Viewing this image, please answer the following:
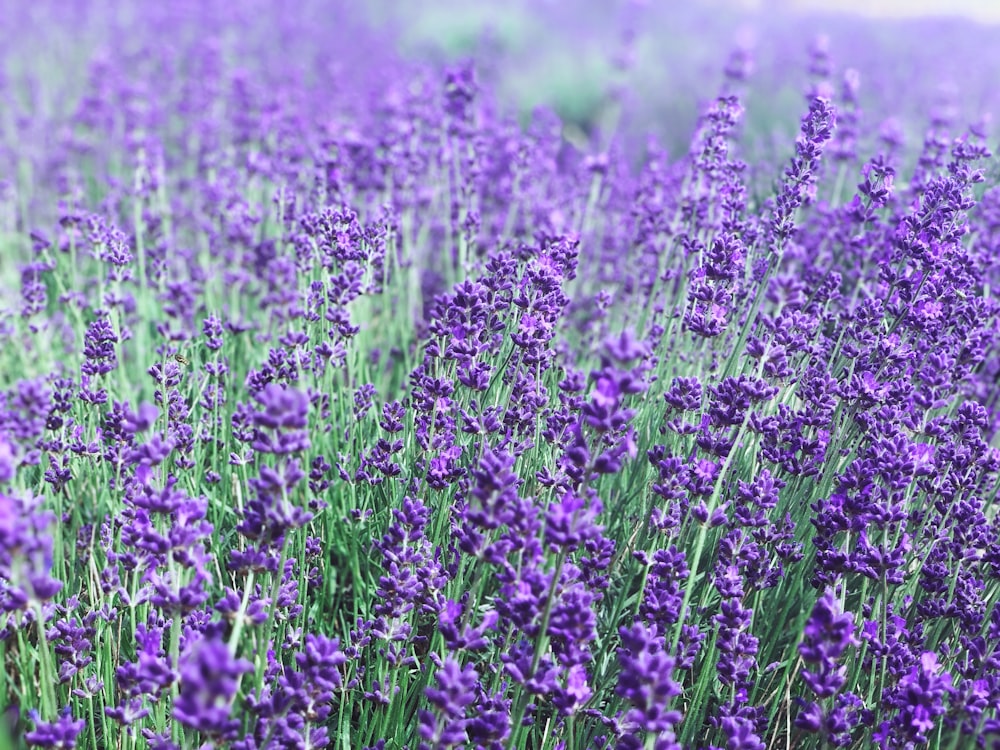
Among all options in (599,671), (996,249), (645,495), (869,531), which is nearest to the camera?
(599,671)

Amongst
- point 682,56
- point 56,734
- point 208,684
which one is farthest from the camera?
point 682,56

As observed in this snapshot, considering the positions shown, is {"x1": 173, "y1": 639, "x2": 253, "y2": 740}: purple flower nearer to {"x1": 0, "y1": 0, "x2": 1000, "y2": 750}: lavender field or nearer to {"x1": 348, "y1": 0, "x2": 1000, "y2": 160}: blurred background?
{"x1": 0, "y1": 0, "x2": 1000, "y2": 750}: lavender field

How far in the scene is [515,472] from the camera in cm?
247

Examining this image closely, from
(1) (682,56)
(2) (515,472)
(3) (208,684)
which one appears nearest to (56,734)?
(3) (208,684)

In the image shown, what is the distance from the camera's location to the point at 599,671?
231cm

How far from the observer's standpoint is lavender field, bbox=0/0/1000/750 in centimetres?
176

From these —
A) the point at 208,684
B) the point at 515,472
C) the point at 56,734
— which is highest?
the point at 208,684

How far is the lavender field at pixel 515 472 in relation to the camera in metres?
1.76

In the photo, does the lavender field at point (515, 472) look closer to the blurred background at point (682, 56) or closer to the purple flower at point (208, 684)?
the purple flower at point (208, 684)

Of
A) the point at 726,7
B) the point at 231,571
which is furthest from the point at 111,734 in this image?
the point at 726,7

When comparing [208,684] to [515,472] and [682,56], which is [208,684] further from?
[682,56]

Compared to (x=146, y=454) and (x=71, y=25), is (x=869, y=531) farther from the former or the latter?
(x=71, y=25)

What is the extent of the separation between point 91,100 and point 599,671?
18.0 ft

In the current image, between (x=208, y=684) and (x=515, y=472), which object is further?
(x=515, y=472)
